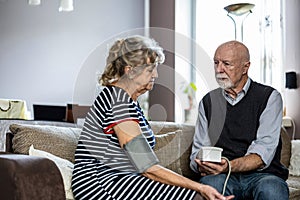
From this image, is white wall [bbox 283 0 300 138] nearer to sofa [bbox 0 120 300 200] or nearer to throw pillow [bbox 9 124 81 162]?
sofa [bbox 0 120 300 200]

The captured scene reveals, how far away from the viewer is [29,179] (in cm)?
178

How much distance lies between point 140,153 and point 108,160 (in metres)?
0.16

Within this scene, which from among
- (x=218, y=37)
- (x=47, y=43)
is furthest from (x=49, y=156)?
(x=47, y=43)

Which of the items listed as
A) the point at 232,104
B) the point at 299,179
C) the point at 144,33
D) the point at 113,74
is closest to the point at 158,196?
the point at 113,74

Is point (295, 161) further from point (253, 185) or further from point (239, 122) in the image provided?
point (253, 185)

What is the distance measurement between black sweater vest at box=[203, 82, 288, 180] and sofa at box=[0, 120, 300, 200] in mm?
265

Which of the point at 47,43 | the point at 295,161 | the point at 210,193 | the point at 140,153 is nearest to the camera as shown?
the point at 210,193

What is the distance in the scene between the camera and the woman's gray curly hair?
7.29 feet

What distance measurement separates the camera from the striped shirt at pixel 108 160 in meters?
1.99

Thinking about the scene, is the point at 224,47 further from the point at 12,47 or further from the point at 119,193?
the point at 12,47

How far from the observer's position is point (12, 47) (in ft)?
22.0

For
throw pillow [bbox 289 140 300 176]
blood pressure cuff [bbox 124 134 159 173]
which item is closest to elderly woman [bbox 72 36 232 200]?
A: blood pressure cuff [bbox 124 134 159 173]

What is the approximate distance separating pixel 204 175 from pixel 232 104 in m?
0.40

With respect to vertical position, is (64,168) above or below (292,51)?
below
